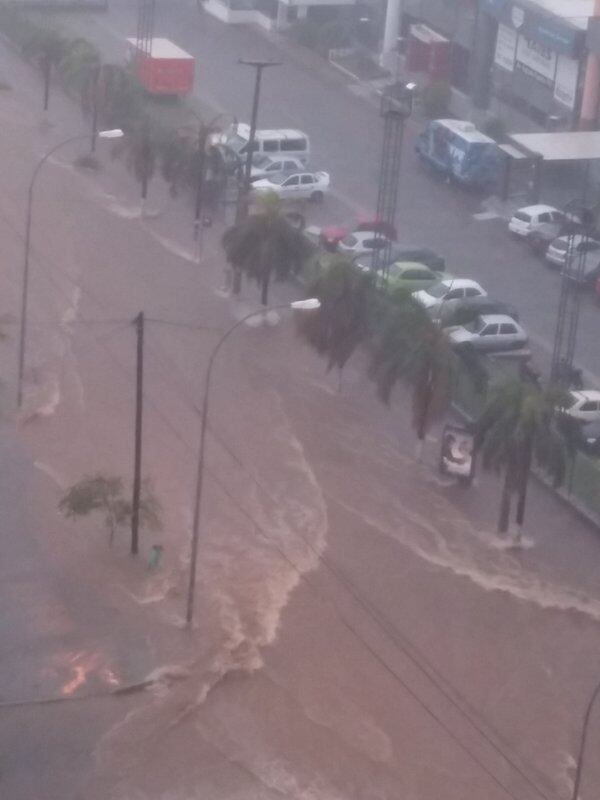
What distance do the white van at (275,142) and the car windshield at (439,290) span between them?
7692mm

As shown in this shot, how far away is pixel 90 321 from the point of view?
27.8 metres

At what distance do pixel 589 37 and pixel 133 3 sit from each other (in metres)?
18.1

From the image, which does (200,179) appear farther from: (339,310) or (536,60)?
(536,60)

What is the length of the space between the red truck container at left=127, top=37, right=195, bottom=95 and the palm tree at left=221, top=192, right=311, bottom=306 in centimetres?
1322

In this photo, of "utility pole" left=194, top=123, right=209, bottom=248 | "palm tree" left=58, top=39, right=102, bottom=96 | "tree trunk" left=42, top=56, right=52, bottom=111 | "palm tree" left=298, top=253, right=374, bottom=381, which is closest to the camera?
"palm tree" left=298, top=253, right=374, bottom=381

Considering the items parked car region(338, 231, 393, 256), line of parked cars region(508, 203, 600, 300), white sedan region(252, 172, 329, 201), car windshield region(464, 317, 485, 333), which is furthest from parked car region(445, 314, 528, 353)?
white sedan region(252, 172, 329, 201)

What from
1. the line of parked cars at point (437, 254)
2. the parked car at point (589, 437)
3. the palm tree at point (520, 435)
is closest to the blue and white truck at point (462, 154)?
the line of parked cars at point (437, 254)

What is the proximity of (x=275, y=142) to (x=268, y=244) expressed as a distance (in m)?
8.95

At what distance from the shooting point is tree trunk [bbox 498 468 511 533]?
2147 centimetres

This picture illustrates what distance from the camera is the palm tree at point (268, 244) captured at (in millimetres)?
27062

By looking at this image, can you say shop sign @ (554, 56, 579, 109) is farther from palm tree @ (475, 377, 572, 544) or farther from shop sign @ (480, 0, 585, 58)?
palm tree @ (475, 377, 572, 544)

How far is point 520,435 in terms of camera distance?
21000 millimetres

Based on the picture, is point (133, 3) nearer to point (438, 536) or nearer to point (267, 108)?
point (267, 108)

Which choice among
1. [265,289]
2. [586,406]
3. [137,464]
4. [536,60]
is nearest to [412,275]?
[265,289]
